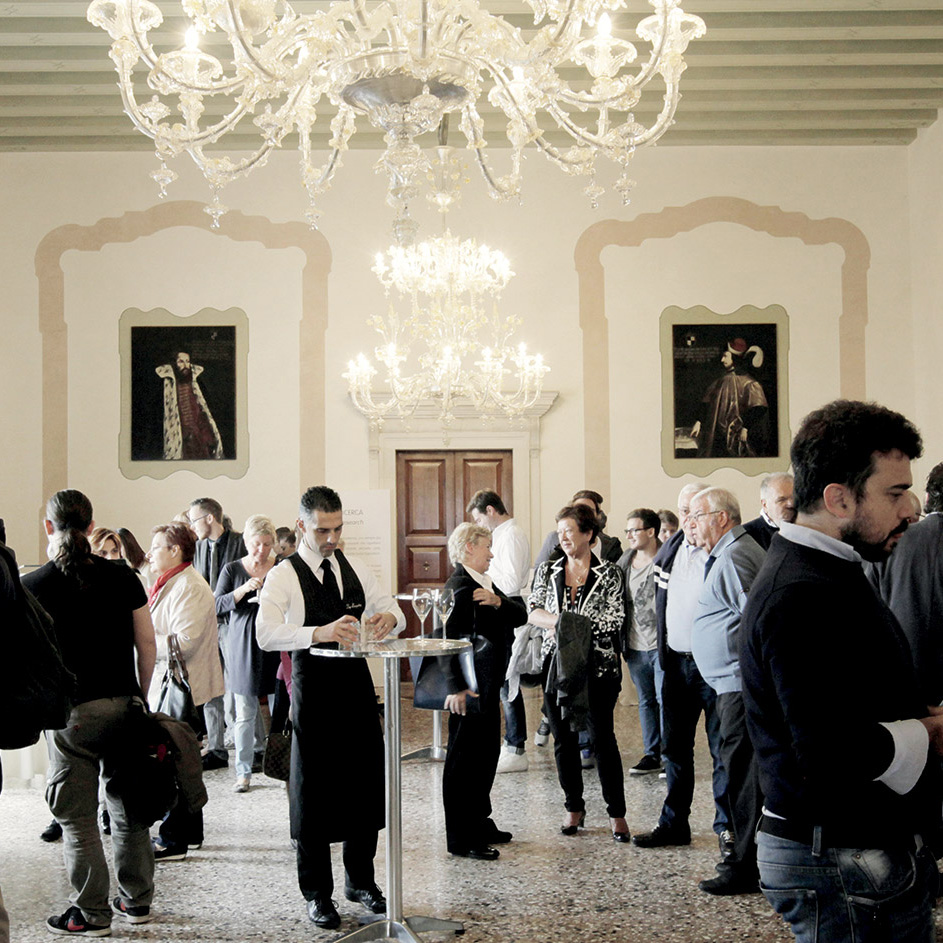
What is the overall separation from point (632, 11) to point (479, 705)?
571 centimetres

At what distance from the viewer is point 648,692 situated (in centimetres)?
664

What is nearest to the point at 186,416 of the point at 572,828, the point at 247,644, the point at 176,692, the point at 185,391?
the point at 185,391

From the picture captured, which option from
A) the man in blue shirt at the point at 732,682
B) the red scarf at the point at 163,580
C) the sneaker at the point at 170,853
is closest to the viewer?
the man in blue shirt at the point at 732,682

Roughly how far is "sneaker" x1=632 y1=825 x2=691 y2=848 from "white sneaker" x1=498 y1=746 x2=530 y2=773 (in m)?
1.70

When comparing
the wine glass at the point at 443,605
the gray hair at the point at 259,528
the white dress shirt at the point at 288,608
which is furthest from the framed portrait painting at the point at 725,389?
the white dress shirt at the point at 288,608

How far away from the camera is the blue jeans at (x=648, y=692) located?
6.57 meters

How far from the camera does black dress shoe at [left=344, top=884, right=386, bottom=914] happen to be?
4.16m

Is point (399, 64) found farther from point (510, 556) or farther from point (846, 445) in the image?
point (510, 556)

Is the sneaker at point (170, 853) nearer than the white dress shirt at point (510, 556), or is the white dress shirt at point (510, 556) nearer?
the sneaker at point (170, 853)

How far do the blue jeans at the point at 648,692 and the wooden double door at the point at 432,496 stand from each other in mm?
4140

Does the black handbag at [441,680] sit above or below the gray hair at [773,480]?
below

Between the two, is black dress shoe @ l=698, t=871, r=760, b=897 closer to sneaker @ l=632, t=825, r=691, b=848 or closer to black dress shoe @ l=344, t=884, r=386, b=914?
sneaker @ l=632, t=825, r=691, b=848

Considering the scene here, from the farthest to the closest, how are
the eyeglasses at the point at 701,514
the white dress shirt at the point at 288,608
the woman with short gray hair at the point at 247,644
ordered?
the woman with short gray hair at the point at 247,644
the eyeglasses at the point at 701,514
the white dress shirt at the point at 288,608

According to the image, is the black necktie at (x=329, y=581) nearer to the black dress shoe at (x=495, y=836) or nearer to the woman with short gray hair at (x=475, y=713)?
the woman with short gray hair at (x=475, y=713)
